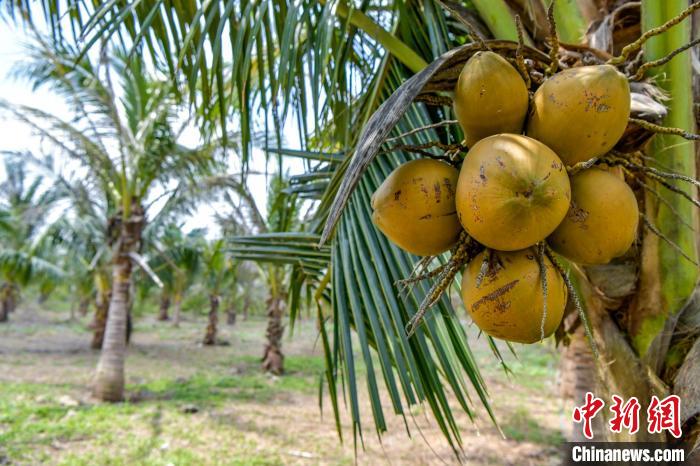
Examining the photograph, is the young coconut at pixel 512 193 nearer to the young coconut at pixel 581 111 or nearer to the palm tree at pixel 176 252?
the young coconut at pixel 581 111

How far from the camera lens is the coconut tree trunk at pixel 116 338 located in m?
6.64

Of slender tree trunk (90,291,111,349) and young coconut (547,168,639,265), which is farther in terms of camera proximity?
slender tree trunk (90,291,111,349)

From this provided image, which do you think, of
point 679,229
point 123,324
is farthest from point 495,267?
point 123,324

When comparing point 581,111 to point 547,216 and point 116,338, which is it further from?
point 116,338

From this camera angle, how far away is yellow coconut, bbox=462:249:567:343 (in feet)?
2.51

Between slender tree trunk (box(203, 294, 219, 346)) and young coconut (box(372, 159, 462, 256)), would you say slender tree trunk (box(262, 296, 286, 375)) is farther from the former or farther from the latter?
young coconut (box(372, 159, 462, 256))

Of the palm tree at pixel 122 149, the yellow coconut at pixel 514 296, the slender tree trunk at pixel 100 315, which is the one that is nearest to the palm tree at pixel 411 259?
the yellow coconut at pixel 514 296

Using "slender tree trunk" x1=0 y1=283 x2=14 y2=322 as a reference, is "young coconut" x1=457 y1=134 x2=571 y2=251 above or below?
above

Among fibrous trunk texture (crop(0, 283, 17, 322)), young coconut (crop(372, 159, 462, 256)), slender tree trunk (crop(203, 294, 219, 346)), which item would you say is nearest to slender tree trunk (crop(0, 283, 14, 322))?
fibrous trunk texture (crop(0, 283, 17, 322))

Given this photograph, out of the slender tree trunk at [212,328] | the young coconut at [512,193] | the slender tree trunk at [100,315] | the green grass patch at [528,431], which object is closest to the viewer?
the young coconut at [512,193]

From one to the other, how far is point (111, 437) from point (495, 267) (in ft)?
18.2

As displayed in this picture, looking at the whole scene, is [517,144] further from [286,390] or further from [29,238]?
[29,238]

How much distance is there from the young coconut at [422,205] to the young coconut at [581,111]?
0.16 m

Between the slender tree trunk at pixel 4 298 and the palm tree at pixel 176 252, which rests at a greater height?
the palm tree at pixel 176 252
